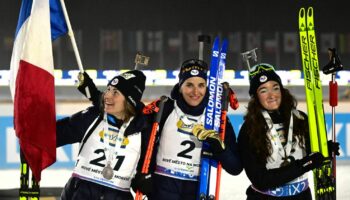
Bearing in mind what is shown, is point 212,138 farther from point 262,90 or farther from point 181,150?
point 262,90

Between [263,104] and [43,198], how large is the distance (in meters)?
2.46

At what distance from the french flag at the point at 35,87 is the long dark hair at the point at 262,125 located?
1.03 m

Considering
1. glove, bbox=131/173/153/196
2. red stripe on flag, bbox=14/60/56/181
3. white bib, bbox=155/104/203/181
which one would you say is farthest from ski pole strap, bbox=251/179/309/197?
red stripe on flag, bbox=14/60/56/181

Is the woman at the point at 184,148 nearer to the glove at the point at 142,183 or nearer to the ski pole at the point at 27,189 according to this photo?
the glove at the point at 142,183

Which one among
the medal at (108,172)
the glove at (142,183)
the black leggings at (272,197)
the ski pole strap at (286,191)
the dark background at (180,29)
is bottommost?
the black leggings at (272,197)

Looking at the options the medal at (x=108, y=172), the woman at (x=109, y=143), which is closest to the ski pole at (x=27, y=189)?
the woman at (x=109, y=143)

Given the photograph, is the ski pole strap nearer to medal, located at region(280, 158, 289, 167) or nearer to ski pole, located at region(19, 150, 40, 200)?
medal, located at region(280, 158, 289, 167)

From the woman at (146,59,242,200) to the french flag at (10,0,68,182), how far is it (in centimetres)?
58

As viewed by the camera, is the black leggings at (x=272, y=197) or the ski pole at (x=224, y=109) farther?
the ski pole at (x=224, y=109)

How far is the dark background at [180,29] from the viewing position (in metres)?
8.75

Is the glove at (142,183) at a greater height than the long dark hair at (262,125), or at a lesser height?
lesser

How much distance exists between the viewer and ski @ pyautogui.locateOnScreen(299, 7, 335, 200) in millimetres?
3441

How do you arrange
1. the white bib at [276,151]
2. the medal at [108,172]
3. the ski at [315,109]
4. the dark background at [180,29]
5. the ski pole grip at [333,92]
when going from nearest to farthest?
the medal at [108,172], the white bib at [276,151], the ski at [315,109], the ski pole grip at [333,92], the dark background at [180,29]

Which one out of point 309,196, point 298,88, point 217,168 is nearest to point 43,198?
point 217,168
